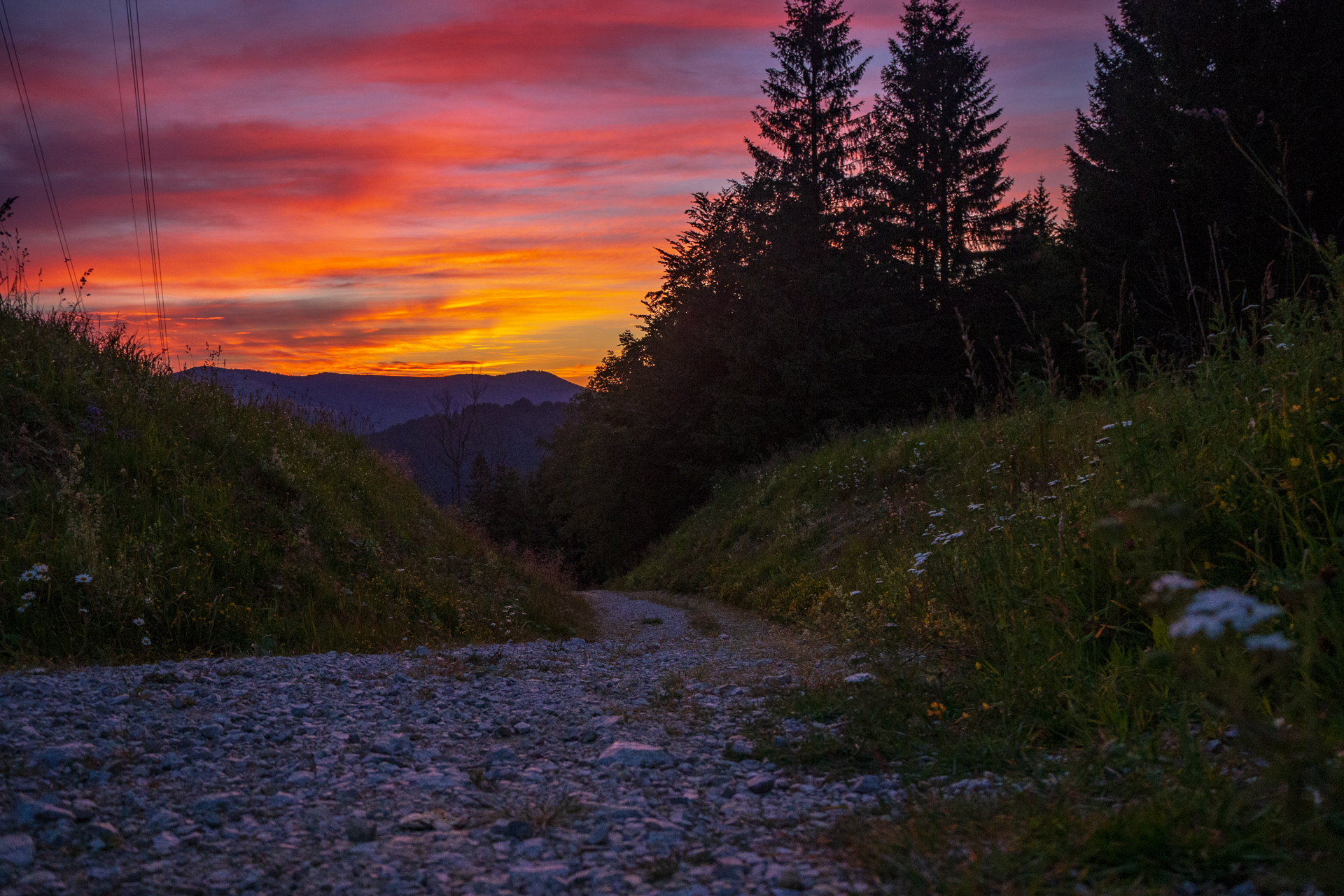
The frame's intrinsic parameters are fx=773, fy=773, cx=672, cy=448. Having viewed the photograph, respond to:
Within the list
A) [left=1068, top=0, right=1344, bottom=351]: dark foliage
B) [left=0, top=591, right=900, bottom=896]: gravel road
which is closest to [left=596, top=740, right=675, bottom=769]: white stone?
[left=0, top=591, right=900, bottom=896]: gravel road

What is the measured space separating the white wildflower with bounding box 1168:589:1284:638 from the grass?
652 centimetres

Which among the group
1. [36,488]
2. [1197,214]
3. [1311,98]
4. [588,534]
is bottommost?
[588,534]

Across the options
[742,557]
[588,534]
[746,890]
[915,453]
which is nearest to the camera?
[746,890]

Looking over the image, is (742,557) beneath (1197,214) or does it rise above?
beneath

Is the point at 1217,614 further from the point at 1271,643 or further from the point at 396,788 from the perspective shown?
the point at 396,788

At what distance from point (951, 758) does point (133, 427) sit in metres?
8.92

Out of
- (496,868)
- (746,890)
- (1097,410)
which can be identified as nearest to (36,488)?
(496,868)

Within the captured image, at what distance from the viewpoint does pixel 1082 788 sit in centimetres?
272

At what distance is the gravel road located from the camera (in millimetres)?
2406

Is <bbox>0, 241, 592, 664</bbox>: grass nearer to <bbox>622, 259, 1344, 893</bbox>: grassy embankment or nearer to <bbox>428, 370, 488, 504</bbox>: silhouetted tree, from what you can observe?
<bbox>622, 259, 1344, 893</bbox>: grassy embankment

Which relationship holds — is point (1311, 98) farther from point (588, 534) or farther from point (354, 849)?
point (588, 534)

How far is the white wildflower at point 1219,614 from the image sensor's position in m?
1.83

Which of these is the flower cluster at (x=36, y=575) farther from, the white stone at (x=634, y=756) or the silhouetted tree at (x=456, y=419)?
the silhouetted tree at (x=456, y=419)

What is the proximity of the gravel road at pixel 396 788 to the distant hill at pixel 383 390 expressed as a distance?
7710 mm
